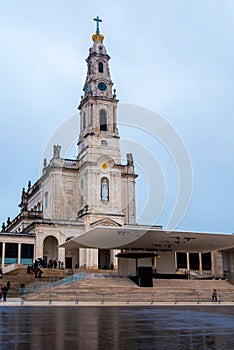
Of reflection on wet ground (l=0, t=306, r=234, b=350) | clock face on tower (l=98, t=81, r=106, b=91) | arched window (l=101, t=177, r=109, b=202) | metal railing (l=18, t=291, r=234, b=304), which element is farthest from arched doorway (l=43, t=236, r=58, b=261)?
reflection on wet ground (l=0, t=306, r=234, b=350)

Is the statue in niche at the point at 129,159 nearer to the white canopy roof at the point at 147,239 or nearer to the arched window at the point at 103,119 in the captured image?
the arched window at the point at 103,119

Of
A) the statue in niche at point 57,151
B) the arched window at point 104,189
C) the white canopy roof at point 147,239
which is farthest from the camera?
the statue in niche at point 57,151

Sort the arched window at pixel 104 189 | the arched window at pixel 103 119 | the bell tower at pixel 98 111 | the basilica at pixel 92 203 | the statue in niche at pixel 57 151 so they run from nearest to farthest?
1. the basilica at pixel 92 203
2. the arched window at pixel 104 189
3. the bell tower at pixel 98 111
4. the statue in niche at pixel 57 151
5. the arched window at pixel 103 119

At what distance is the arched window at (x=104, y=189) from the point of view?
7194cm

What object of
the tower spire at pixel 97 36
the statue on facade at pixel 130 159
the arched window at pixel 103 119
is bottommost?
the statue on facade at pixel 130 159

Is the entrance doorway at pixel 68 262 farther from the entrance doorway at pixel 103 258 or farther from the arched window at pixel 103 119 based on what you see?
the arched window at pixel 103 119

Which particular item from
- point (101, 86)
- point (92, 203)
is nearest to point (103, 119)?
point (101, 86)

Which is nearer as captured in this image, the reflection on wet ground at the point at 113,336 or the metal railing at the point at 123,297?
the reflection on wet ground at the point at 113,336

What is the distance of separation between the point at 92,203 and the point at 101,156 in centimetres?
816

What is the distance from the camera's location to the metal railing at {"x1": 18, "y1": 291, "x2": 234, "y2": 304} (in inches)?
1387

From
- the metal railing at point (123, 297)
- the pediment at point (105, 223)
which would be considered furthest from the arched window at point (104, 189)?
the metal railing at point (123, 297)

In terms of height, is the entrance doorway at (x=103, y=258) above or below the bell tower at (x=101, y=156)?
below

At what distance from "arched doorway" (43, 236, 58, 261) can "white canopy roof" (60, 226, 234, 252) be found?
15564 mm

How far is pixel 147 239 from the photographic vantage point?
1962 inches
